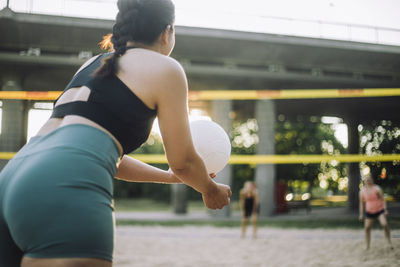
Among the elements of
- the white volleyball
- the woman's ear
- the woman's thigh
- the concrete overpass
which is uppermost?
the concrete overpass

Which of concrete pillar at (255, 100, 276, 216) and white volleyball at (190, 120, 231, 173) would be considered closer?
white volleyball at (190, 120, 231, 173)

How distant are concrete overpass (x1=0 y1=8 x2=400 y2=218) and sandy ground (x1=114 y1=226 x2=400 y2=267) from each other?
6.07m

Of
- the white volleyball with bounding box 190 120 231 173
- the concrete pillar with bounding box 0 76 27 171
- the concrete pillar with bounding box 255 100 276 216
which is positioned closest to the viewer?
the white volleyball with bounding box 190 120 231 173

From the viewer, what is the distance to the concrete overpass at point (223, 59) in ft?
41.0

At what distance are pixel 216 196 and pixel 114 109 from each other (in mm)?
477

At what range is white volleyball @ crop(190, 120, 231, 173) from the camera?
1513mm

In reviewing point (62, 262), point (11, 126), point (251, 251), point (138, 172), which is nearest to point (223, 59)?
point (11, 126)

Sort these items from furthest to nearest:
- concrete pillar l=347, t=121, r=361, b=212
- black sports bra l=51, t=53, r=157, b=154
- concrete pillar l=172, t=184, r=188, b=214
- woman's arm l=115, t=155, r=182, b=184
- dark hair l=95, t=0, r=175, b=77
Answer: concrete pillar l=347, t=121, r=361, b=212, concrete pillar l=172, t=184, r=188, b=214, woman's arm l=115, t=155, r=182, b=184, dark hair l=95, t=0, r=175, b=77, black sports bra l=51, t=53, r=157, b=154

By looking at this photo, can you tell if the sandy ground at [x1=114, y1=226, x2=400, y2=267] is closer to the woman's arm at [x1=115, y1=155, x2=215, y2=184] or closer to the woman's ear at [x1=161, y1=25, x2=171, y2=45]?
the woman's arm at [x1=115, y1=155, x2=215, y2=184]

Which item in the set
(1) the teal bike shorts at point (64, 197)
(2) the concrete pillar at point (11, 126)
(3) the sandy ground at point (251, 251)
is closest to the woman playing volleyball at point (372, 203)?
(3) the sandy ground at point (251, 251)

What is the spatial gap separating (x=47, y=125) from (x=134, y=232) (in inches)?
356

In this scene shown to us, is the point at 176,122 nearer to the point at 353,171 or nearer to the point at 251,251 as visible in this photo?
the point at 251,251

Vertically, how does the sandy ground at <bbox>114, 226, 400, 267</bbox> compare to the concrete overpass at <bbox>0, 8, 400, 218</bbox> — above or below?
below

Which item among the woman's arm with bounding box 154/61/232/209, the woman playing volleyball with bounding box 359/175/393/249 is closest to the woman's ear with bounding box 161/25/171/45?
the woman's arm with bounding box 154/61/232/209
